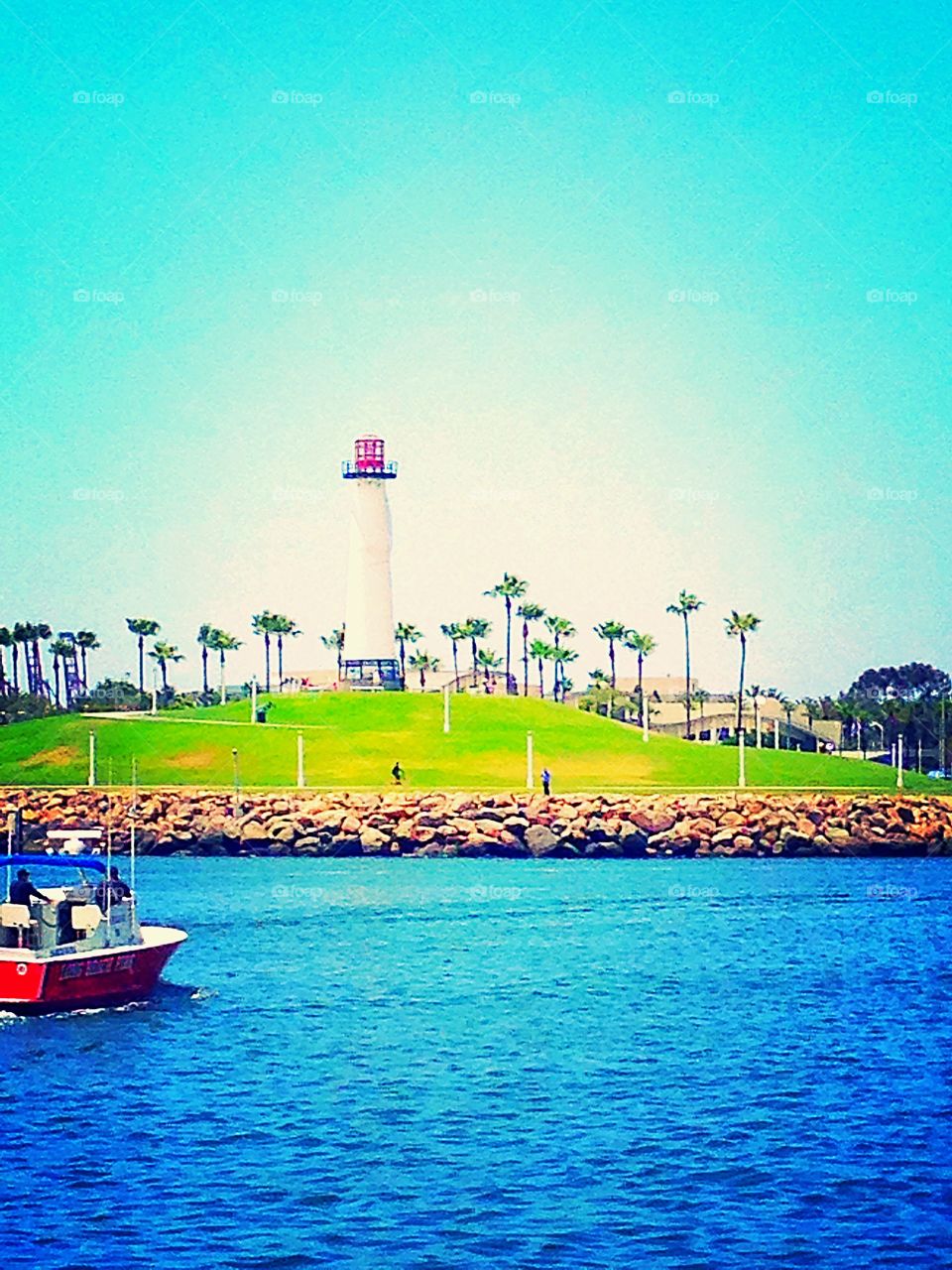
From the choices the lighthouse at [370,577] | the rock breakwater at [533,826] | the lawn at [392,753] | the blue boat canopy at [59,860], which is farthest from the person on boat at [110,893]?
the lighthouse at [370,577]

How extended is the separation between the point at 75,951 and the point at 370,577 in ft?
315

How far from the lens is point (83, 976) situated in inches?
1670

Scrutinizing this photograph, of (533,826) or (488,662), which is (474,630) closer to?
(488,662)

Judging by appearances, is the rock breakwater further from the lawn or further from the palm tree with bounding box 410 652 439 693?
the palm tree with bounding box 410 652 439 693

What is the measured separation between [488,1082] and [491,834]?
62253 millimetres

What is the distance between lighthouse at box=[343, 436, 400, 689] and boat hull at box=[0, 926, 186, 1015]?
91.7m

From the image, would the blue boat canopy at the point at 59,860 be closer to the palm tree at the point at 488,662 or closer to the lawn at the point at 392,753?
the lawn at the point at 392,753

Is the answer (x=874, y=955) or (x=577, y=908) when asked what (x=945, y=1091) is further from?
(x=577, y=908)

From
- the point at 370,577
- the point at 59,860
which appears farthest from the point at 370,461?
the point at 59,860

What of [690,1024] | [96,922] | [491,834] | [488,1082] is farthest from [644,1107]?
[491,834]

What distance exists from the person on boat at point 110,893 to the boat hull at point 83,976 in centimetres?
113

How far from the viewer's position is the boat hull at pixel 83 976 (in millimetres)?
41062

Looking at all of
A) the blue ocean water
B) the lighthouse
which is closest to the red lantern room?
the lighthouse

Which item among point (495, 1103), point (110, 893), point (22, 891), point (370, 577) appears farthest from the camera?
point (370, 577)
